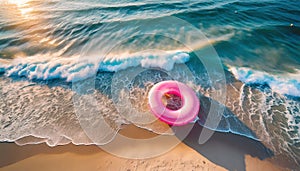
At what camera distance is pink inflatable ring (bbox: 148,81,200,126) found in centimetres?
344

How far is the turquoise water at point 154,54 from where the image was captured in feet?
12.1

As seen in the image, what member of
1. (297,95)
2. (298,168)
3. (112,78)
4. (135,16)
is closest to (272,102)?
(297,95)

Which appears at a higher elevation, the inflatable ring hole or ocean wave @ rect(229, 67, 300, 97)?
the inflatable ring hole

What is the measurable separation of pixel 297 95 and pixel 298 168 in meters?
1.82

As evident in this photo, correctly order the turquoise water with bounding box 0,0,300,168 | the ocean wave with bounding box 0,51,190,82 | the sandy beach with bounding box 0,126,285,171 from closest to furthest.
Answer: the sandy beach with bounding box 0,126,285,171 → the turquoise water with bounding box 0,0,300,168 → the ocean wave with bounding box 0,51,190,82

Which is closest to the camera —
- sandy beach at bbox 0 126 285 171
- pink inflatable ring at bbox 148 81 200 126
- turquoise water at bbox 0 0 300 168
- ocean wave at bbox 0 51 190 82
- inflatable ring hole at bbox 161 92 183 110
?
sandy beach at bbox 0 126 285 171

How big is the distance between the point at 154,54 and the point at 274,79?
302cm

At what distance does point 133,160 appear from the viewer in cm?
300

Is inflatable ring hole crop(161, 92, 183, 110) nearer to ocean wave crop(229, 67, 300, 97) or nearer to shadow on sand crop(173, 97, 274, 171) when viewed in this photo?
shadow on sand crop(173, 97, 274, 171)

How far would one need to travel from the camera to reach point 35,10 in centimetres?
850

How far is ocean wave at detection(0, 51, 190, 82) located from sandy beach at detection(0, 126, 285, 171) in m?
1.93

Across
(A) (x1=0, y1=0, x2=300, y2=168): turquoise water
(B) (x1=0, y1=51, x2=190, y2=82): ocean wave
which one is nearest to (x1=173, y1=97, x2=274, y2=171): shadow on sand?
(A) (x1=0, y1=0, x2=300, y2=168): turquoise water

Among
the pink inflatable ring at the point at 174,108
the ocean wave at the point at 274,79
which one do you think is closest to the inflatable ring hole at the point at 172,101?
the pink inflatable ring at the point at 174,108

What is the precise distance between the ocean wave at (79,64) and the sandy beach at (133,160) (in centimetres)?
193
